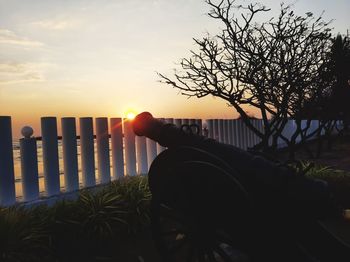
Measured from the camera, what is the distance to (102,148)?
7234mm

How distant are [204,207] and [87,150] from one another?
407 centimetres

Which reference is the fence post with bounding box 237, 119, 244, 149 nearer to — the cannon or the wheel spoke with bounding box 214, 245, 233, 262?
the cannon

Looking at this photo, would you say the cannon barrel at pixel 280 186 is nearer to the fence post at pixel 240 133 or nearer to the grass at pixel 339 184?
the grass at pixel 339 184

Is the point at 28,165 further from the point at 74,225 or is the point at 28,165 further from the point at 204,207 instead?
the point at 204,207

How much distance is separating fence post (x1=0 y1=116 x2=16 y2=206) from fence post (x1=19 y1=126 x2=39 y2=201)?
1.06ft

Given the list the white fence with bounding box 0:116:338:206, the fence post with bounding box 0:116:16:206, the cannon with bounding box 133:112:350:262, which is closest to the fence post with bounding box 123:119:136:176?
the white fence with bounding box 0:116:338:206

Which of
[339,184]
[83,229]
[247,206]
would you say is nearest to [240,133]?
[339,184]

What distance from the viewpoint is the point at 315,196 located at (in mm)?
3074

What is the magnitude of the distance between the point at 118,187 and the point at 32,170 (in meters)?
1.26

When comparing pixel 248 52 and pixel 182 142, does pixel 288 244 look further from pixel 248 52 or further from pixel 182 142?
pixel 248 52

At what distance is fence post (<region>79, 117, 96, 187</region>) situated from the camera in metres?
6.88

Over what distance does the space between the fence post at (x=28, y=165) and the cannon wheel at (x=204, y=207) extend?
9.64ft

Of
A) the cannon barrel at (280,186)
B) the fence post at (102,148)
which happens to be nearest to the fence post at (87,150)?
the fence post at (102,148)

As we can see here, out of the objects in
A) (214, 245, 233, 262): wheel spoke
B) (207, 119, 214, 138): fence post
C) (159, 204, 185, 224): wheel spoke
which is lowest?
(214, 245, 233, 262): wheel spoke
